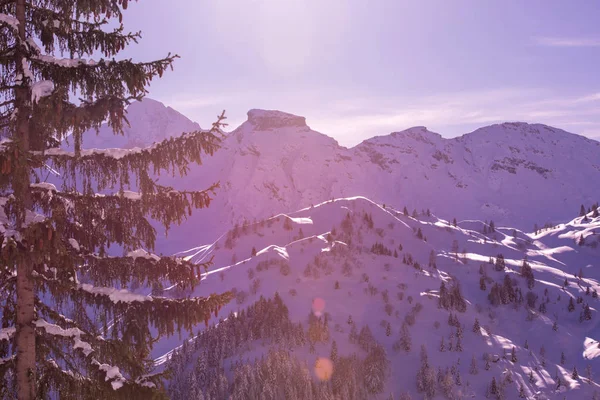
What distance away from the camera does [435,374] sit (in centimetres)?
12475

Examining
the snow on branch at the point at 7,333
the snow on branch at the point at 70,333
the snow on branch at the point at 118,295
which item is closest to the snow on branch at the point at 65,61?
the snow on branch at the point at 118,295

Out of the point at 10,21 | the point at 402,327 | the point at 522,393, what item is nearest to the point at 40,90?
the point at 10,21

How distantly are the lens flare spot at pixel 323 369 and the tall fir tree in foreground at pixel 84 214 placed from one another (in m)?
118

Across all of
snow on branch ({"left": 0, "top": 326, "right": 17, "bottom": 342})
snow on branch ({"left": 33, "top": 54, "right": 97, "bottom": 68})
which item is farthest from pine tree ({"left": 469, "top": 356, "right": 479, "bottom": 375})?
snow on branch ({"left": 33, "top": 54, "right": 97, "bottom": 68})

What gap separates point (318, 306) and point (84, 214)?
471 ft

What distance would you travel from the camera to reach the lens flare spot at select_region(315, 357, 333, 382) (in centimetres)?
12038

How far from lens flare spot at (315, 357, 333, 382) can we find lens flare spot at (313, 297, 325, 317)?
20.4m

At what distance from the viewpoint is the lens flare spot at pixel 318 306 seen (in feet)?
476

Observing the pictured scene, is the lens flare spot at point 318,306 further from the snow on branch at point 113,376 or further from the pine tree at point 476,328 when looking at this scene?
the snow on branch at point 113,376

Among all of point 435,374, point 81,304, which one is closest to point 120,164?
point 81,304

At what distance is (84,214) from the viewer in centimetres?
1016

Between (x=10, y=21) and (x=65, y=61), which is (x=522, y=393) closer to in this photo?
(x=65, y=61)

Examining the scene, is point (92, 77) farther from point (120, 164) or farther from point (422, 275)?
point (422, 275)

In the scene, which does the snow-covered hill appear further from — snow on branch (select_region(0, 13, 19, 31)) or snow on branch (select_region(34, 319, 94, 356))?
snow on branch (select_region(0, 13, 19, 31))
